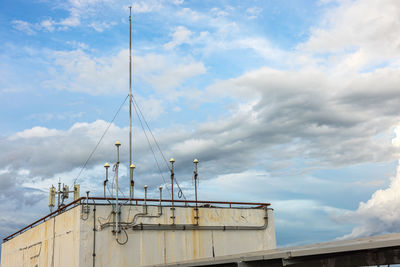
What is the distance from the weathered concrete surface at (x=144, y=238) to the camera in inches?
1018

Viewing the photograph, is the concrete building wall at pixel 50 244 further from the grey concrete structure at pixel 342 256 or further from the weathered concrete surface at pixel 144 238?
the grey concrete structure at pixel 342 256

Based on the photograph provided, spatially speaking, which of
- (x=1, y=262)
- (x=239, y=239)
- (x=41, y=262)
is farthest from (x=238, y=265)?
(x=1, y=262)

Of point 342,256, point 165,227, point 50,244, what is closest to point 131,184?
point 165,227

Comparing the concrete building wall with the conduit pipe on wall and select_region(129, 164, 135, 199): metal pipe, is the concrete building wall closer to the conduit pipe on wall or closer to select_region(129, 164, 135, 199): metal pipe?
the conduit pipe on wall

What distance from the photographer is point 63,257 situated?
27453mm

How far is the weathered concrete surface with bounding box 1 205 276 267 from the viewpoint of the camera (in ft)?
84.8

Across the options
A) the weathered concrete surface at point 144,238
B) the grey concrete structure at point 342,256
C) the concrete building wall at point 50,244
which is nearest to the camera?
the grey concrete structure at point 342,256

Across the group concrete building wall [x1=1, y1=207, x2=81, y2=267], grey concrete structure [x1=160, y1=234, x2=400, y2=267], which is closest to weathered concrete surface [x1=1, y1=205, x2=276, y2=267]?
concrete building wall [x1=1, y1=207, x2=81, y2=267]

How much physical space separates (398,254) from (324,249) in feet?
5.92

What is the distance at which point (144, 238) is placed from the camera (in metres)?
27.1

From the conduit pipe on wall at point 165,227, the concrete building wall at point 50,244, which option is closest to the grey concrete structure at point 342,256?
the conduit pipe on wall at point 165,227

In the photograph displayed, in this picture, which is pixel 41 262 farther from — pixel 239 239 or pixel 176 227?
pixel 239 239

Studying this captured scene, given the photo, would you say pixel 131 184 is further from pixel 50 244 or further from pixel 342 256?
pixel 342 256

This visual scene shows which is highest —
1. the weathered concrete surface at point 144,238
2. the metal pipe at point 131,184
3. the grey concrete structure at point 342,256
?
the metal pipe at point 131,184
